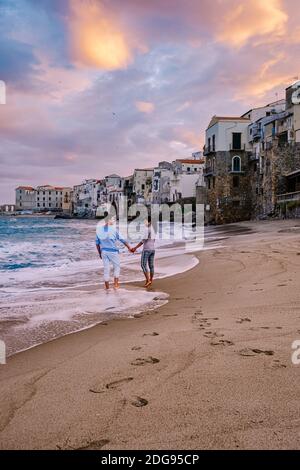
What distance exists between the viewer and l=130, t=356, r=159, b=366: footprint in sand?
3908mm

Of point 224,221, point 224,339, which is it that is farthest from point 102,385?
point 224,221

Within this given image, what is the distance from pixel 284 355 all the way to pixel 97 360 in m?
1.93

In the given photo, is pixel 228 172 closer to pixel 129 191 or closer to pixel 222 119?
pixel 222 119

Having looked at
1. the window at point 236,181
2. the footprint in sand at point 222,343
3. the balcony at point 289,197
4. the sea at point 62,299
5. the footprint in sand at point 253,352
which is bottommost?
the sea at point 62,299

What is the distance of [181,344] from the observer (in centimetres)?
444

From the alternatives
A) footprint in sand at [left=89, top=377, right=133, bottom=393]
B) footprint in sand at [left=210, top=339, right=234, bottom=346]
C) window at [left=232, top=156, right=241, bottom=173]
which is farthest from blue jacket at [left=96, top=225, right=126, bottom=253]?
window at [left=232, top=156, right=241, bottom=173]

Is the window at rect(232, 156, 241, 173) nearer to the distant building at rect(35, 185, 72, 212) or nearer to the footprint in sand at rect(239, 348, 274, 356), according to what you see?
the footprint in sand at rect(239, 348, 274, 356)

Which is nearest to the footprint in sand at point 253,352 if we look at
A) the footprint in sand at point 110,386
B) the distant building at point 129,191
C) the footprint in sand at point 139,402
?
the footprint in sand at point 110,386

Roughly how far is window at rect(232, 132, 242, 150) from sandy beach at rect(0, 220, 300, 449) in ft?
167

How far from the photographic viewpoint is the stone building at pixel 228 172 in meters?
51.1

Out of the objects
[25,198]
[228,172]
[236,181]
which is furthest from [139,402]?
[25,198]

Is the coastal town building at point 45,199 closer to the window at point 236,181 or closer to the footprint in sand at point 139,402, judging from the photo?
the window at point 236,181

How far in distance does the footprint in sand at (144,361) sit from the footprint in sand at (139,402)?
32.7 inches

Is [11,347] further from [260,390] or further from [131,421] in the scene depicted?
[260,390]
